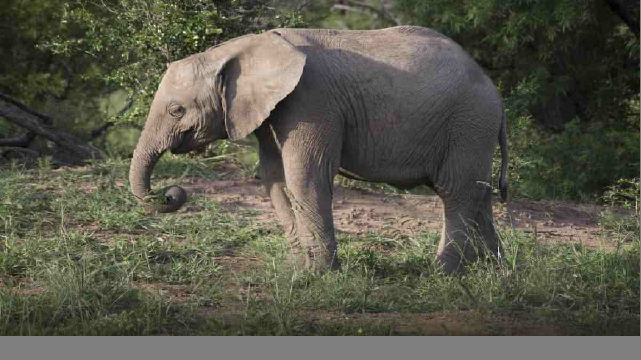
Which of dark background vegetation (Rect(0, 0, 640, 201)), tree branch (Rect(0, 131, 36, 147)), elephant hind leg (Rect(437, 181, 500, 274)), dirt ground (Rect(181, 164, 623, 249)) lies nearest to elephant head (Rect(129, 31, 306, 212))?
elephant hind leg (Rect(437, 181, 500, 274))

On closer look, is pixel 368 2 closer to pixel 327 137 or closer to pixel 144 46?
pixel 144 46

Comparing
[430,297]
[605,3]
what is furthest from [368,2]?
[430,297]

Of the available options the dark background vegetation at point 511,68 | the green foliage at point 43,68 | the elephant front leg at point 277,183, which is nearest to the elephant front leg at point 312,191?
the elephant front leg at point 277,183

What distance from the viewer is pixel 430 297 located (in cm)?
711

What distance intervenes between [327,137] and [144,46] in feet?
14.3

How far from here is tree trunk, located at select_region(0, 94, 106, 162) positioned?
11367 millimetres

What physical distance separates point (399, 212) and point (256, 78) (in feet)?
9.58

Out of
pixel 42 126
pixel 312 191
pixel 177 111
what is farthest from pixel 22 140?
pixel 312 191

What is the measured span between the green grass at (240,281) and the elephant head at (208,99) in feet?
2.55

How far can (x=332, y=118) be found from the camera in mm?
7301

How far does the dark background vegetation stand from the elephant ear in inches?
155

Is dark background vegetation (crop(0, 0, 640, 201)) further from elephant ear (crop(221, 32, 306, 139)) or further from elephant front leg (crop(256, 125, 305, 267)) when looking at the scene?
elephant ear (crop(221, 32, 306, 139))

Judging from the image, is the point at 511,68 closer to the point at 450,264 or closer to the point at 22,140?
the point at 22,140

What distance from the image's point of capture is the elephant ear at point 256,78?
7137 mm
